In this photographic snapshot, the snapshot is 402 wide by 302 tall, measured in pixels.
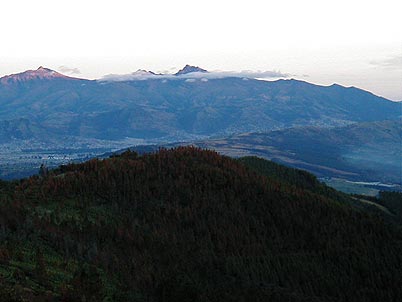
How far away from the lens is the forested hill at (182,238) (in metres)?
66.2

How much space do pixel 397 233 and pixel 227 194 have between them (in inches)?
2168

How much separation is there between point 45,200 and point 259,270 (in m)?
48.9

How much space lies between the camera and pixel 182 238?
116 meters

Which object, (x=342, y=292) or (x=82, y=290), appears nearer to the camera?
(x=82, y=290)

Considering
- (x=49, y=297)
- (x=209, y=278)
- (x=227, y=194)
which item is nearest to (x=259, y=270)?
(x=209, y=278)

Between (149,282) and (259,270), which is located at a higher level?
(149,282)

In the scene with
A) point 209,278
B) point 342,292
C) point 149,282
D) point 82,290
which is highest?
point 82,290

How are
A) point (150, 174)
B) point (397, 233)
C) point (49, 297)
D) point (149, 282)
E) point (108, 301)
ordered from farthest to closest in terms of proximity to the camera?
point (397, 233) → point (150, 174) → point (149, 282) → point (108, 301) → point (49, 297)

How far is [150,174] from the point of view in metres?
144

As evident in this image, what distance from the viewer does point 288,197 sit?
152 meters

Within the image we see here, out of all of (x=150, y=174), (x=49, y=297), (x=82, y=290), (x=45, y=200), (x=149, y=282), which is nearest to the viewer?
(x=49, y=297)

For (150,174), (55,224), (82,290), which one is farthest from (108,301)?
(150,174)

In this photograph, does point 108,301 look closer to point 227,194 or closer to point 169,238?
point 169,238

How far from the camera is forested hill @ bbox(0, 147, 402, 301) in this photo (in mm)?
66188
